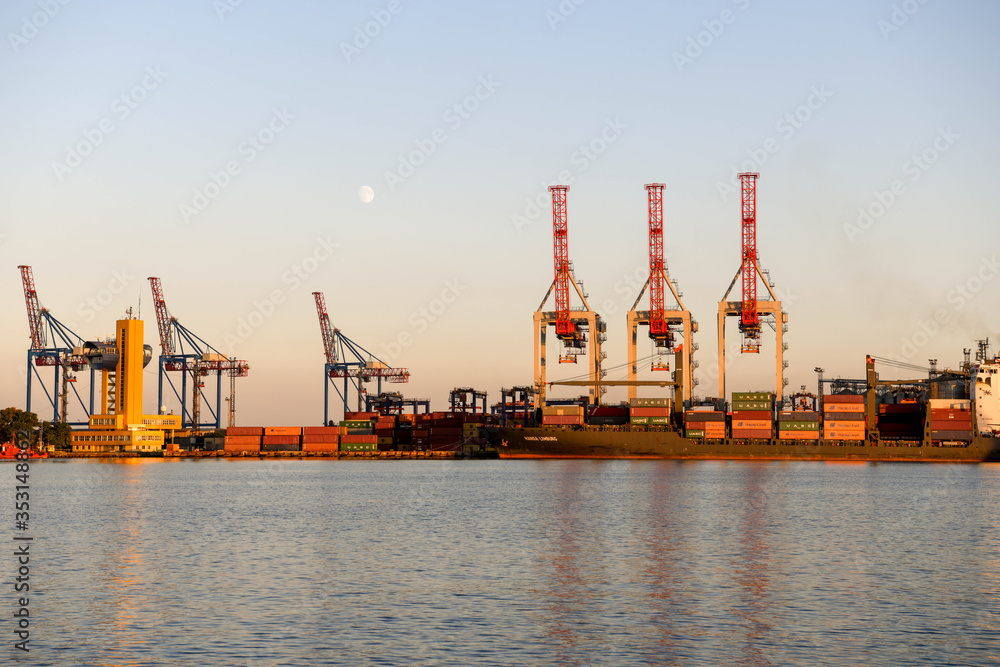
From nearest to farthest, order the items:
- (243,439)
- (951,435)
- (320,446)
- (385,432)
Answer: (951,435), (385,432), (320,446), (243,439)

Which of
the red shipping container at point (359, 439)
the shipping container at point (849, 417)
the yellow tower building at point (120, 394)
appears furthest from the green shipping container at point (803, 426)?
the yellow tower building at point (120, 394)

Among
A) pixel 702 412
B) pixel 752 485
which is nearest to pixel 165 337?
pixel 702 412

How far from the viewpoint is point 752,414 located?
423ft

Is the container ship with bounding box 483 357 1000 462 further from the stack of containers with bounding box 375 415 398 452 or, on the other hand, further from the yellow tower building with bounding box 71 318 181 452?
the yellow tower building with bounding box 71 318 181 452

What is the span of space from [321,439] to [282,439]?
773 centimetres

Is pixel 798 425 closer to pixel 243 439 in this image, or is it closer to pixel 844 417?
pixel 844 417

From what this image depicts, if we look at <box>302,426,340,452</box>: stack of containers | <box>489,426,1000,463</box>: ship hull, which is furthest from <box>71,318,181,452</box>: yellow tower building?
<box>489,426,1000,463</box>: ship hull

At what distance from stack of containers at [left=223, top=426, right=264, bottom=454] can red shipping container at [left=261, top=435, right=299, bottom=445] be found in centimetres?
151

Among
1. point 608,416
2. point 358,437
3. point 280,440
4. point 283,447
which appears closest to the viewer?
point 608,416

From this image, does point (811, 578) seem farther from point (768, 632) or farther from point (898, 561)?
point (768, 632)

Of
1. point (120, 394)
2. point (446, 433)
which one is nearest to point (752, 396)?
point (446, 433)

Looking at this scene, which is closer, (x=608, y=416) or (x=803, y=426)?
(x=803, y=426)

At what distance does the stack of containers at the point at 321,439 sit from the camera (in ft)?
549

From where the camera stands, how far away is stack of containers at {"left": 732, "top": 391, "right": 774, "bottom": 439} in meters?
129
